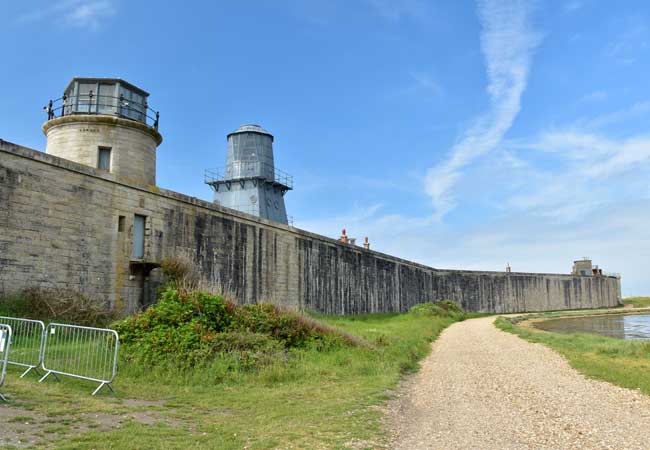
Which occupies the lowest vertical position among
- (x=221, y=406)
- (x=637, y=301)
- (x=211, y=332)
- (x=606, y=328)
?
(x=606, y=328)

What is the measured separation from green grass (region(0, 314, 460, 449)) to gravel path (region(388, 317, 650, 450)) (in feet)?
1.80

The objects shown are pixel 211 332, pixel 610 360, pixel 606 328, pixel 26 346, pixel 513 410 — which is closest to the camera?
pixel 513 410

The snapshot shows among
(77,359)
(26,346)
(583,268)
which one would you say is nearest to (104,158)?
(26,346)

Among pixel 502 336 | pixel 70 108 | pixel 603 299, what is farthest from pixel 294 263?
pixel 603 299

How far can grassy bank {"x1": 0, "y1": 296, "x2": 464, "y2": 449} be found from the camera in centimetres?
546

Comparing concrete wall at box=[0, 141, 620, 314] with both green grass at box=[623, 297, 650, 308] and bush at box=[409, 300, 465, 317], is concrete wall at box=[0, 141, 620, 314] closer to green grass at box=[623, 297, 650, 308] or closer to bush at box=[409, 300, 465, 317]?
bush at box=[409, 300, 465, 317]

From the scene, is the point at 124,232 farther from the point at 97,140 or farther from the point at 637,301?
the point at 637,301

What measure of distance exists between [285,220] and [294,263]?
1362 cm

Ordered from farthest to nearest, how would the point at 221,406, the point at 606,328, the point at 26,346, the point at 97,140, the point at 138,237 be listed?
the point at 606,328, the point at 97,140, the point at 138,237, the point at 26,346, the point at 221,406

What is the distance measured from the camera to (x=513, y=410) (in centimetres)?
765

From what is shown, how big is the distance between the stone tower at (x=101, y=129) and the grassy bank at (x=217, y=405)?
9913 millimetres

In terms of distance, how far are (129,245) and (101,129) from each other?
4862 millimetres

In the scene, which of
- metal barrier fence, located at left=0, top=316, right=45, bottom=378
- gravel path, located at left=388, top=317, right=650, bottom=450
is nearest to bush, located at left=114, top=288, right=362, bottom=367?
metal barrier fence, located at left=0, top=316, right=45, bottom=378

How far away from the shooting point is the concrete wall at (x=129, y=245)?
1232 cm
